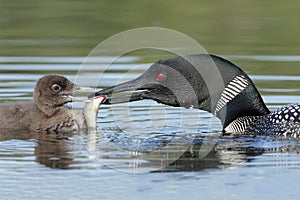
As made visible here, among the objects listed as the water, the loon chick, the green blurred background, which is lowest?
the water

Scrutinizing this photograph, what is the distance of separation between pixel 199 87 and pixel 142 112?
41.8 inches

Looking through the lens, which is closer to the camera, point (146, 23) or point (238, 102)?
point (238, 102)

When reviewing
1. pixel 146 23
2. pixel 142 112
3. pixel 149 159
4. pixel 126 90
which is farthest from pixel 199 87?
pixel 146 23

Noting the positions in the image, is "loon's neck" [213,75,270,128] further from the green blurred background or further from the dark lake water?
the green blurred background

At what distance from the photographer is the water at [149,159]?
614 cm

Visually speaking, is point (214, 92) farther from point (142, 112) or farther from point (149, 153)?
point (149, 153)

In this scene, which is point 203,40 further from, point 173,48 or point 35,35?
point 35,35

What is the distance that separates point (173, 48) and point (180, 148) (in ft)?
16.8

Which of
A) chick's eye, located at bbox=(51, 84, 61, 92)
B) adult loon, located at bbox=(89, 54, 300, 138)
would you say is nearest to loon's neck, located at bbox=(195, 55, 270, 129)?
adult loon, located at bbox=(89, 54, 300, 138)

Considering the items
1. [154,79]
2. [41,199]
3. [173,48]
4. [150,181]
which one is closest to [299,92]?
[154,79]

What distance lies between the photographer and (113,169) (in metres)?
6.73

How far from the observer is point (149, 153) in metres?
7.41

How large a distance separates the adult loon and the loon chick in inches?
16.8

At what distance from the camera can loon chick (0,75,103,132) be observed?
28.0ft
